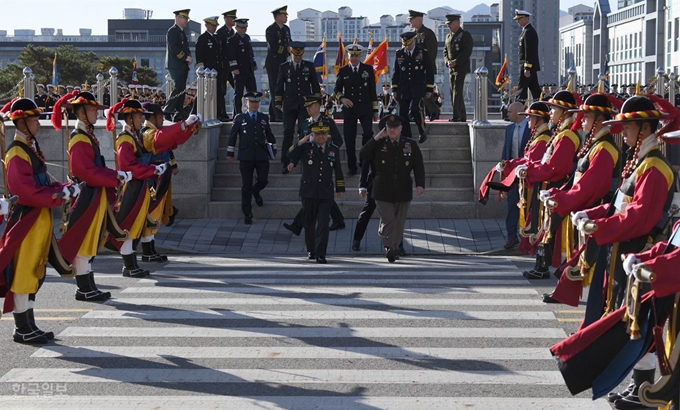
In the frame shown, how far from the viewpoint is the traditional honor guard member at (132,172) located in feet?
43.5

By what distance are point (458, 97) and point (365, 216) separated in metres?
5.73

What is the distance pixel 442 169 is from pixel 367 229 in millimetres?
2546

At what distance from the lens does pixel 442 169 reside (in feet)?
64.0

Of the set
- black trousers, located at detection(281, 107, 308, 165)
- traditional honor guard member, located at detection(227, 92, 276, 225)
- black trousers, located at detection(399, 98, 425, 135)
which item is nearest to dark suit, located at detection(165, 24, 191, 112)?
black trousers, located at detection(281, 107, 308, 165)

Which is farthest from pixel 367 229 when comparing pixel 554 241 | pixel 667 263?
pixel 667 263

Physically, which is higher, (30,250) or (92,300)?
(30,250)

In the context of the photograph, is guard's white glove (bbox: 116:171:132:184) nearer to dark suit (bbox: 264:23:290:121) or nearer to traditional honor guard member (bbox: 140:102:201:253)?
traditional honor guard member (bbox: 140:102:201:253)

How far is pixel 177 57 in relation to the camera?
67.5ft

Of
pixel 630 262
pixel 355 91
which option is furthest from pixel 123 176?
pixel 355 91

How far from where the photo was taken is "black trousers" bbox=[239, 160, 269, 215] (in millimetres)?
17953

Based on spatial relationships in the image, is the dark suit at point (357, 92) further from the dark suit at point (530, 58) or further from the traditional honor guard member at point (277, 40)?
the dark suit at point (530, 58)

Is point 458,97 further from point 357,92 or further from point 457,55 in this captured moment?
point 357,92

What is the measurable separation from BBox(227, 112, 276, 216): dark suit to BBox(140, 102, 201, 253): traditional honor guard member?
240 centimetres

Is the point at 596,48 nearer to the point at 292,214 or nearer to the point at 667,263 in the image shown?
the point at 292,214
